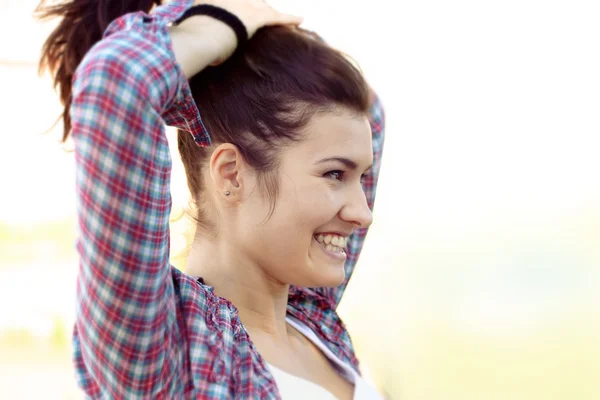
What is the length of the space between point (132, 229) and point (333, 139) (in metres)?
0.38

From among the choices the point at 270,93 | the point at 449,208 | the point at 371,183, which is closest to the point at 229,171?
the point at 270,93

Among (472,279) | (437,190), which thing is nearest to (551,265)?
(472,279)

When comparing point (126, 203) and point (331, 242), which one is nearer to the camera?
point (126, 203)

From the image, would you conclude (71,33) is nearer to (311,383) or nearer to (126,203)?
(126,203)

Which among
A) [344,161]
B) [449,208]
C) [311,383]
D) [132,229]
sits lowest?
[311,383]

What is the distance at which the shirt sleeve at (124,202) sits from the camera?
0.71 metres

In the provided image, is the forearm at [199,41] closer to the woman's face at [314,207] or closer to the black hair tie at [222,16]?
the black hair tie at [222,16]

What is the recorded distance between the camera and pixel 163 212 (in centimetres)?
77

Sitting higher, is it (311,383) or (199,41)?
(199,41)

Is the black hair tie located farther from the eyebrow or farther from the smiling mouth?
the smiling mouth

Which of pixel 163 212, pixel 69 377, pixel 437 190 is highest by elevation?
pixel 437 190

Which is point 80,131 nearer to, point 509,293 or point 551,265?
point 551,265

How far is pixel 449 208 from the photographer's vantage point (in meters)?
2.09

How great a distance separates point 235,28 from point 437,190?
1.33 metres
